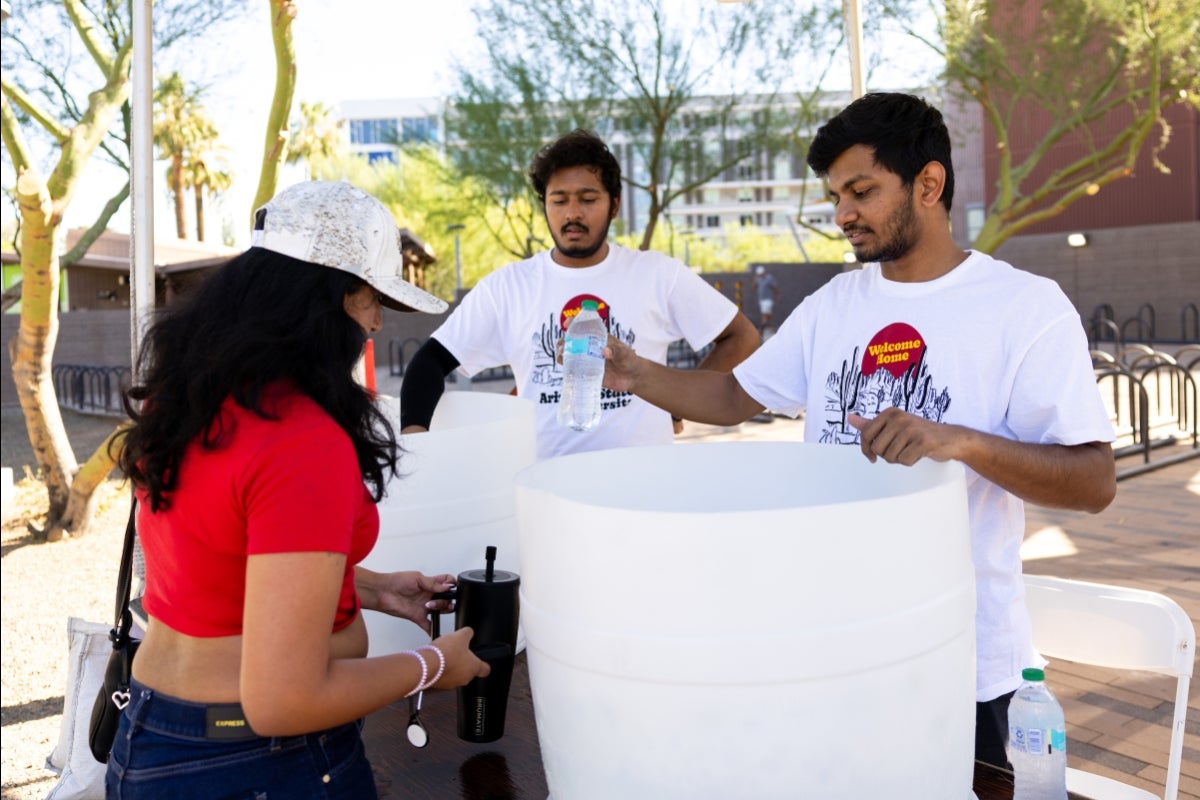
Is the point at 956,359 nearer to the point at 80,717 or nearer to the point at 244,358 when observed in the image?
the point at 244,358

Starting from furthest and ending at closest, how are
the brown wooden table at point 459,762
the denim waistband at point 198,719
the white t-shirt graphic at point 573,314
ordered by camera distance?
the white t-shirt graphic at point 573,314, the brown wooden table at point 459,762, the denim waistband at point 198,719

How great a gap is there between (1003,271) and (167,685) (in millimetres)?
1462

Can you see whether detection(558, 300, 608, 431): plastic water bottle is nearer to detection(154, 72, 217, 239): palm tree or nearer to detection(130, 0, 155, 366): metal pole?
detection(130, 0, 155, 366): metal pole

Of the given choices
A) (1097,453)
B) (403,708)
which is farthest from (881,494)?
(403,708)

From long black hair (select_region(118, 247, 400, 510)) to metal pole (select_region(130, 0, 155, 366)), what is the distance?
1831mm

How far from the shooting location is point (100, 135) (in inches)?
320

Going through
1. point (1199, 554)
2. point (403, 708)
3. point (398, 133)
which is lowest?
point (1199, 554)

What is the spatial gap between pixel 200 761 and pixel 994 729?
4.06ft

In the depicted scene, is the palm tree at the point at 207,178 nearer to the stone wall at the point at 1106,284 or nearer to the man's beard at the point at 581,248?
the stone wall at the point at 1106,284

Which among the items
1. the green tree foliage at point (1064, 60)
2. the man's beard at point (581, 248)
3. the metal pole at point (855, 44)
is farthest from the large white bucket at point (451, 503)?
the green tree foliage at point (1064, 60)

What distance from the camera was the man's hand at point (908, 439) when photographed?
5.03 feet

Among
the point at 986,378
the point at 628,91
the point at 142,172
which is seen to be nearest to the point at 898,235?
the point at 986,378

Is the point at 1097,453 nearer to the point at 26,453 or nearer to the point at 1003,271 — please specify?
the point at 1003,271

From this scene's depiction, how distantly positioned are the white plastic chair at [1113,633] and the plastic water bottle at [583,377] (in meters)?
1.02
